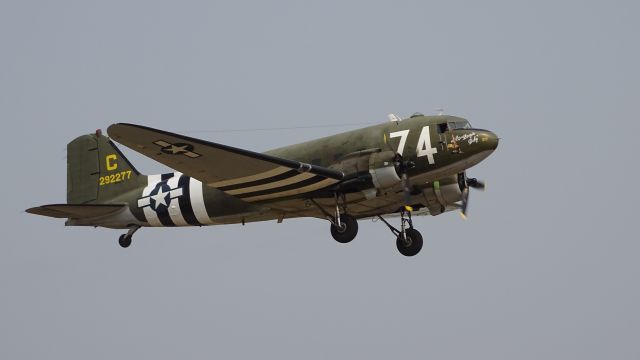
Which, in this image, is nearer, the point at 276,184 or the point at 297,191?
the point at 276,184

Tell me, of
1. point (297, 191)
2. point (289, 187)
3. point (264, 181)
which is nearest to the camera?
point (264, 181)

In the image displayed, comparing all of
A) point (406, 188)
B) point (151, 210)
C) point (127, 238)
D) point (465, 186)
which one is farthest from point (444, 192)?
point (127, 238)

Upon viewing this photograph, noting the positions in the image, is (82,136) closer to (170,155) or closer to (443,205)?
(170,155)

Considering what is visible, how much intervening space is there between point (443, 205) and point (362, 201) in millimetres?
3049

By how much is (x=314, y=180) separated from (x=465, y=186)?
479 centimetres

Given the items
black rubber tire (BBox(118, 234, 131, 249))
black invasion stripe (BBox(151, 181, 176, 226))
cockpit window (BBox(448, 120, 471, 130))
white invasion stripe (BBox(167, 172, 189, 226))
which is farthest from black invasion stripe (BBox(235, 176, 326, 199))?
black rubber tire (BBox(118, 234, 131, 249))

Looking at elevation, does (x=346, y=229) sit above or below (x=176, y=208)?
below

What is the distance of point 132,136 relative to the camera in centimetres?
2455

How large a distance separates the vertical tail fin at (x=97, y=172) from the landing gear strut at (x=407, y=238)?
744 cm

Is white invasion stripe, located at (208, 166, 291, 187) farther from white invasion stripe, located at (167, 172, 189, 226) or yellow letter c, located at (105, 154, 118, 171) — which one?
yellow letter c, located at (105, 154, 118, 171)

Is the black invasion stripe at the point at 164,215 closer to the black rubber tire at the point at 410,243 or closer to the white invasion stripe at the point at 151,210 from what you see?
the white invasion stripe at the point at 151,210

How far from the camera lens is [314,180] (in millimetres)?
26281

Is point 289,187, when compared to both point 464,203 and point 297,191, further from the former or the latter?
point 464,203

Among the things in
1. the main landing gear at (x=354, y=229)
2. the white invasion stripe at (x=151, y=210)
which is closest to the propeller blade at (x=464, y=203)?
the main landing gear at (x=354, y=229)
